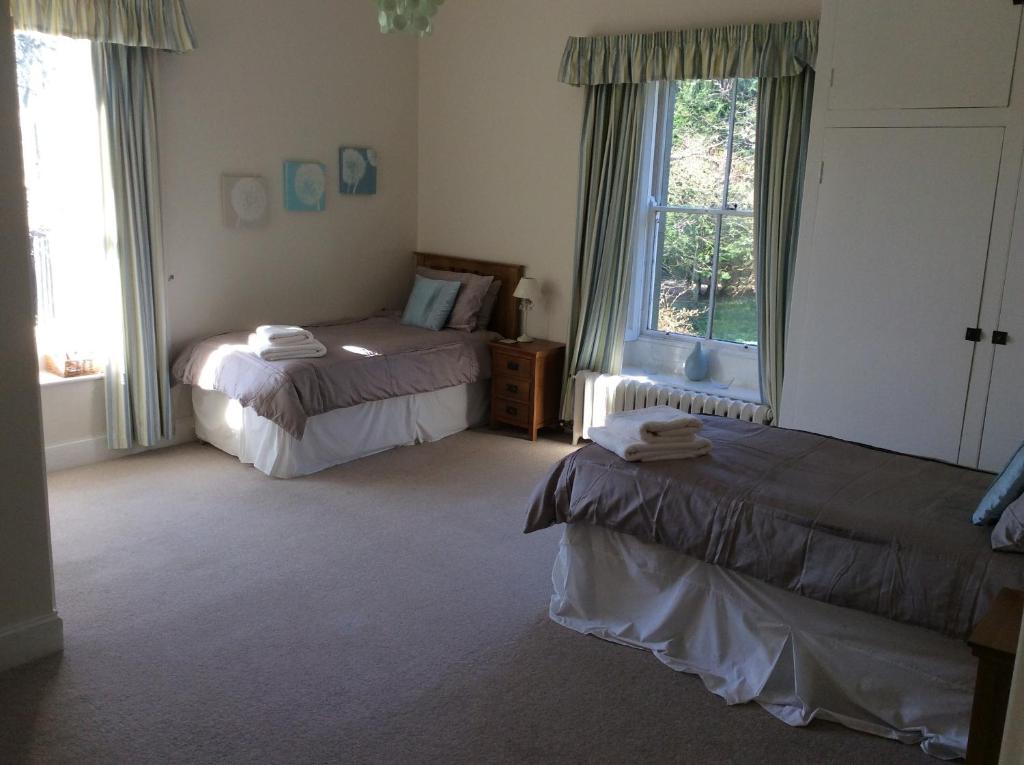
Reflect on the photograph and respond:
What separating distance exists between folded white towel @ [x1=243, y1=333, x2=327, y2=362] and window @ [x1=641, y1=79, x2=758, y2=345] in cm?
207

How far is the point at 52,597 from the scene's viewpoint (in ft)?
10.4

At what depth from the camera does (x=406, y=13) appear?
11.0ft

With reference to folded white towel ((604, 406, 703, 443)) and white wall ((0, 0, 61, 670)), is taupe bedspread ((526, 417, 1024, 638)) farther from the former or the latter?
white wall ((0, 0, 61, 670))

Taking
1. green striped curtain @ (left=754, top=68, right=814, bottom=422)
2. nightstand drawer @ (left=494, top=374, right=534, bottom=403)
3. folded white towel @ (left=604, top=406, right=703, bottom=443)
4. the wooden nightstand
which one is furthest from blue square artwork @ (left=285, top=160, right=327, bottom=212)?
folded white towel @ (left=604, top=406, right=703, bottom=443)

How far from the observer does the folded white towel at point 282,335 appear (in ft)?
16.5

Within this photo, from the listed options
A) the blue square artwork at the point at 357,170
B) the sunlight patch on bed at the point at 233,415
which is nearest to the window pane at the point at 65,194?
the sunlight patch on bed at the point at 233,415

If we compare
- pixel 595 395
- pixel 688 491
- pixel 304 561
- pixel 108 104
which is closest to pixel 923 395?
pixel 688 491

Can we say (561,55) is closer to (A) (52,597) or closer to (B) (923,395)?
(B) (923,395)

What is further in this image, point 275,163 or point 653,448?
point 275,163

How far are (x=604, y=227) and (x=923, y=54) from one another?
2.16 metres

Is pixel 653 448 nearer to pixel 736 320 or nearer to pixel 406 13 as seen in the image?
pixel 406 13

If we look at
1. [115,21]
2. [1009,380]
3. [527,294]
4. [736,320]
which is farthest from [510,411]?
[115,21]

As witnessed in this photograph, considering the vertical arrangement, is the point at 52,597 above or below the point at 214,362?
below

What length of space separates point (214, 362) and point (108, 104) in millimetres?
1444
